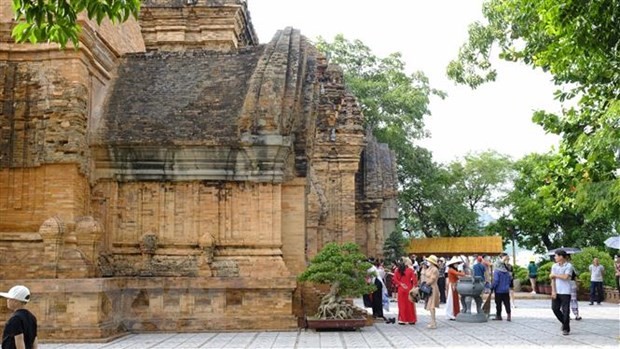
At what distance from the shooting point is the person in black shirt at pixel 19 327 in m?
6.36

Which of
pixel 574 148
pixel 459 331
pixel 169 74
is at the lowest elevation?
pixel 459 331

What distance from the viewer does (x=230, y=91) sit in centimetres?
1452

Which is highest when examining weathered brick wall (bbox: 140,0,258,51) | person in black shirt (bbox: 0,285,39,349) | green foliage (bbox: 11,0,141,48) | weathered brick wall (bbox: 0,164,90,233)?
weathered brick wall (bbox: 140,0,258,51)

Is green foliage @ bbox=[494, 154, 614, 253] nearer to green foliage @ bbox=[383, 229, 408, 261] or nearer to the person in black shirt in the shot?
green foliage @ bbox=[383, 229, 408, 261]

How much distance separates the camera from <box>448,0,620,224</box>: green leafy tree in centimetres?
1062

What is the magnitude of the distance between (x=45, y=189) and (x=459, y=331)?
7.88m

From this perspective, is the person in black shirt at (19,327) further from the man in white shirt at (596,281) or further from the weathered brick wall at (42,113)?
the man in white shirt at (596,281)

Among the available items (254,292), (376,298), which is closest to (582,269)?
(376,298)

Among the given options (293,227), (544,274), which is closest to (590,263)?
(544,274)

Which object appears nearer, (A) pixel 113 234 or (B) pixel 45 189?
(B) pixel 45 189

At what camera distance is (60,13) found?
7.11m

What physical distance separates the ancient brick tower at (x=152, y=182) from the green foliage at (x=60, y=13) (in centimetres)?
547

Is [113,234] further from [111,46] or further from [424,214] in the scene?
[424,214]

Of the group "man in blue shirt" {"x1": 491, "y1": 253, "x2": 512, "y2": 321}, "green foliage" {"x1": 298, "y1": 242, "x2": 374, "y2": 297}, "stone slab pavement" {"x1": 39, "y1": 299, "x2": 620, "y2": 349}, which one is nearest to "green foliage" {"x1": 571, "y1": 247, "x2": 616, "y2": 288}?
"man in blue shirt" {"x1": 491, "y1": 253, "x2": 512, "y2": 321}
